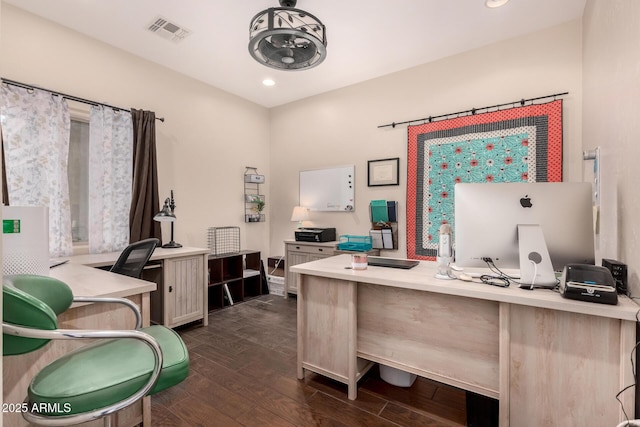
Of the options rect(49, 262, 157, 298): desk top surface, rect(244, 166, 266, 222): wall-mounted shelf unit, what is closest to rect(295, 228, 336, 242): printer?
rect(244, 166, 266, 222): wall-mounted shelf unit

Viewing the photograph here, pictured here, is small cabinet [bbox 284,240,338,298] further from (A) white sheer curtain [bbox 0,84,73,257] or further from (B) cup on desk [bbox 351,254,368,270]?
(A) white sheer curtain [bbox 0,84,73,257]

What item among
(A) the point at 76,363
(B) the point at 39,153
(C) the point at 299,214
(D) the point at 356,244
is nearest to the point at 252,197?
(C) the point at 299,214

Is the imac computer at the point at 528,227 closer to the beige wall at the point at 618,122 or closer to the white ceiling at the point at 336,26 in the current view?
the beige wall at the point at 618,122

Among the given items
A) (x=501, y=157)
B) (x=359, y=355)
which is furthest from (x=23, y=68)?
(x=501, y=157)

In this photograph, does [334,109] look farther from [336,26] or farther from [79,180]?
[79,180]

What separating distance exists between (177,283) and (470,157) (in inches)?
131

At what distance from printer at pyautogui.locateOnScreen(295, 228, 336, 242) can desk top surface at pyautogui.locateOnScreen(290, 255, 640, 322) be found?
1.67m

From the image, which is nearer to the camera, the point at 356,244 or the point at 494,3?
the point at 494,3

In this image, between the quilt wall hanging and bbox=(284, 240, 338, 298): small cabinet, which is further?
bbox=(284, 240, 338, 298): small cabinet

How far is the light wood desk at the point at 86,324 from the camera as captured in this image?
1322 millimetres

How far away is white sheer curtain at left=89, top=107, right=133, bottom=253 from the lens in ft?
10.1

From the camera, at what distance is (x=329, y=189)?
4.45 metres

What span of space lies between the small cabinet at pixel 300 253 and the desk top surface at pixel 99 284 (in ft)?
7.74

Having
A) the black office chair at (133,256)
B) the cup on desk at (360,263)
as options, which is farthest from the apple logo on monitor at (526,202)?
the black office chair at (133,256)
